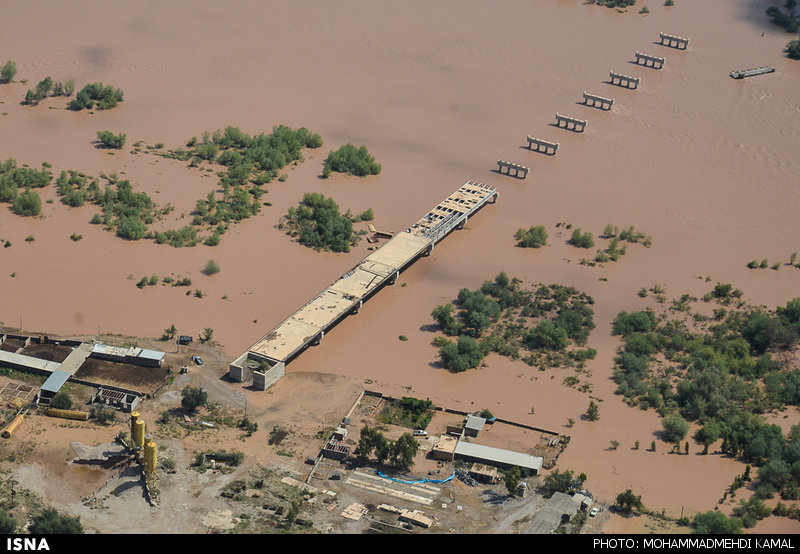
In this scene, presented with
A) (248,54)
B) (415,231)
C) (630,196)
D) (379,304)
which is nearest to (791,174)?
(630,196)

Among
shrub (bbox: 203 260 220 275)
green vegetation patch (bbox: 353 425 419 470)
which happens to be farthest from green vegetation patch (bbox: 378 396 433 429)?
shrub (bbox: 203 260 220 275)

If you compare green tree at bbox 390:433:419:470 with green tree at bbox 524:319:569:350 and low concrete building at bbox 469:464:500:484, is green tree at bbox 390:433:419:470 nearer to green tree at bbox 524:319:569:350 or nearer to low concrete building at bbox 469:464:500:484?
low concrete building at bbox 469:464:500:484

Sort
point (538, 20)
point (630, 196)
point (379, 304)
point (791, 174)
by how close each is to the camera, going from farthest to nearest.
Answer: point (538, 20) < point (791, 174) < point (630, 196) < point (379, 304)

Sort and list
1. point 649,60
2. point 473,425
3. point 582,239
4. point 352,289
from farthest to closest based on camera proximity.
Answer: point 649,60
point 582,239
point 352,289
point 473,425

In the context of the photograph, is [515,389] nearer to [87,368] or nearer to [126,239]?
[87,368]

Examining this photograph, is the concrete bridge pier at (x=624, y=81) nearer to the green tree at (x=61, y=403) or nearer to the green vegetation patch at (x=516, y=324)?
the green vegetation patch at (x=516, y=324)

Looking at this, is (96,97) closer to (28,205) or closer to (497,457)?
(28,205)

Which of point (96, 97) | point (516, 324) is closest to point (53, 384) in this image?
point (516, 324)
